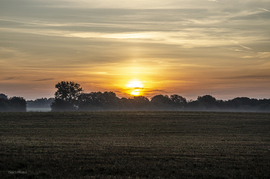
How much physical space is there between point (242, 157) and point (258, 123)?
37299mm

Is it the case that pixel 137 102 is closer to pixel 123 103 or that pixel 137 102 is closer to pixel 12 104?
pixel 123 103

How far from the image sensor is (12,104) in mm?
123062

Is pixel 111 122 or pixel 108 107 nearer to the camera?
pixel 111 122

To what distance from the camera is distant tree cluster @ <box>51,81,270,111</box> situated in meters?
123

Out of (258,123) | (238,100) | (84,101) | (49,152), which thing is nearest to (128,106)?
(84,101)

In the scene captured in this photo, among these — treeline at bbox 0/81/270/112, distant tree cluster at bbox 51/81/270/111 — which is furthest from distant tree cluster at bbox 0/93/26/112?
distant tree cluster at bbox 51/81/270/111

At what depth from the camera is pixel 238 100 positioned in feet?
479

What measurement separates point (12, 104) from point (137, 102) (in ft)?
200

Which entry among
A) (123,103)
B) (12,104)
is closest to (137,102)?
(123,103)

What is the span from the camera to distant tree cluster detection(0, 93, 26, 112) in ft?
385

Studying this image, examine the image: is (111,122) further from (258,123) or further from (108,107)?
(108,107)

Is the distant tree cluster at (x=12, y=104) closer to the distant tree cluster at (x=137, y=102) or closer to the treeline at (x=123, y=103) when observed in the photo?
the treeline at (x=123, y=103)

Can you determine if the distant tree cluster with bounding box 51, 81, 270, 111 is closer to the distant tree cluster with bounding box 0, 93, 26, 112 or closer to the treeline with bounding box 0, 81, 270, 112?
the treeline with bounding box 0, 81, 270, 112

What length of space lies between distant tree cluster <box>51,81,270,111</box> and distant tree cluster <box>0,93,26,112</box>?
1669cm
